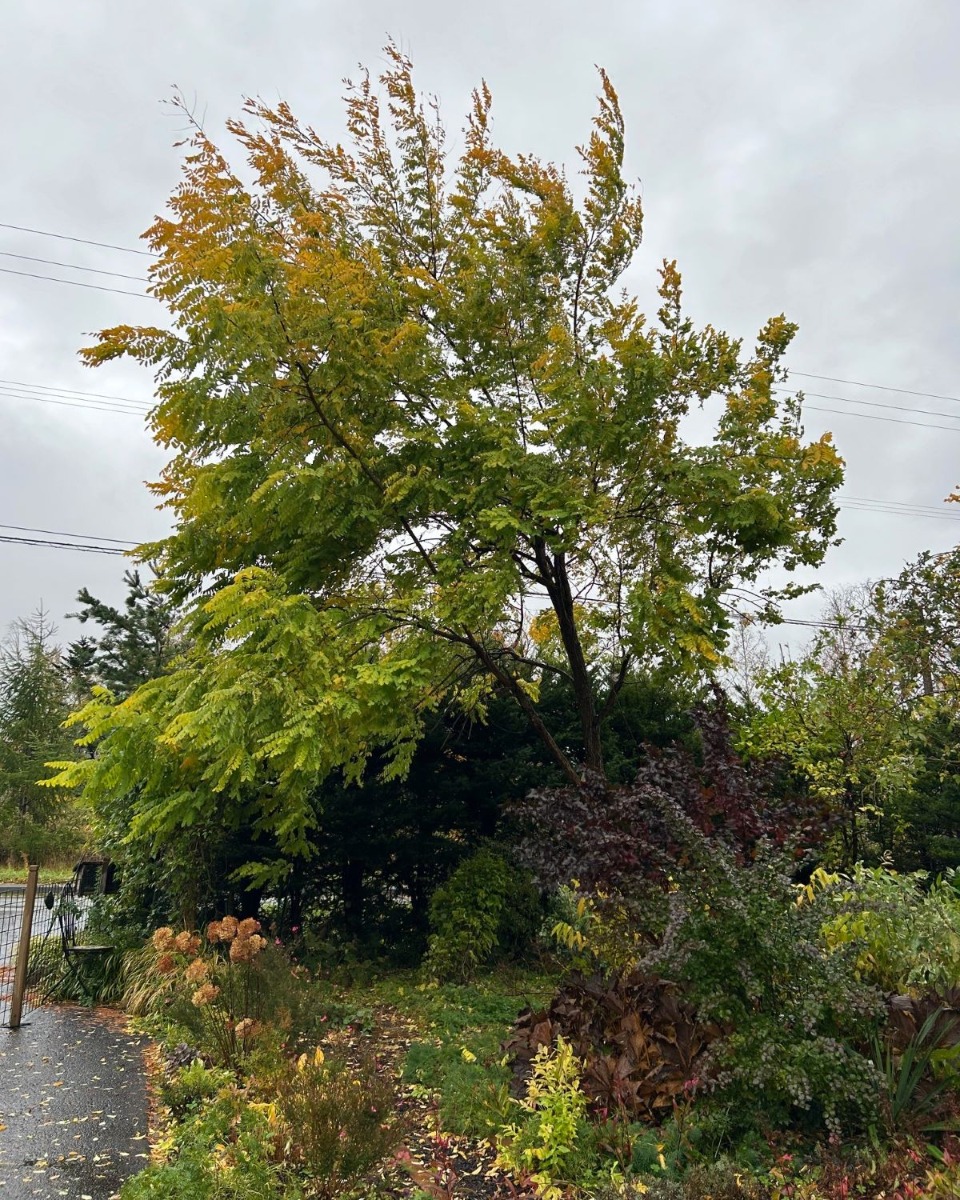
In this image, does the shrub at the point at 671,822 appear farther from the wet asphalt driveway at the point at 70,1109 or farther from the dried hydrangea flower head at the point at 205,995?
the wet asphalt driveway at the point at 70,1109

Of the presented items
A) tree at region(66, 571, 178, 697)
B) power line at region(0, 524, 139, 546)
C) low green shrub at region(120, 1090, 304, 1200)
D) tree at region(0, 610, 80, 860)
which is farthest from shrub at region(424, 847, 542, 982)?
tree at region(0, 610, 80, 860)

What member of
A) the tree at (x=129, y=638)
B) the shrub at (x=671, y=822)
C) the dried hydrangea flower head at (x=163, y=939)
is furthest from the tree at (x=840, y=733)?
the tree at (x=129, y=638)

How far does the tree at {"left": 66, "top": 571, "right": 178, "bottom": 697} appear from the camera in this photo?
985 centimetres

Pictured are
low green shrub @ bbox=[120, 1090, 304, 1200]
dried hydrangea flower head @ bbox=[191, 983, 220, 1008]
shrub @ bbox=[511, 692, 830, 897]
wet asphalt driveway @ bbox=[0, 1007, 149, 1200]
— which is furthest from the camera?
dried hydrangea flower head @ bbox=[191, 983, 220, 1008]

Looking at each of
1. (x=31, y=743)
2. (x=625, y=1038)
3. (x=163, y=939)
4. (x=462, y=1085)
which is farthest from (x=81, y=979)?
(x=31, y=743)

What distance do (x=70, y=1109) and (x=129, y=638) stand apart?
675cm

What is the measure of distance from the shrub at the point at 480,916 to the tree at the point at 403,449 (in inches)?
59.6

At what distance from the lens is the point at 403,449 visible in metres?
6.45

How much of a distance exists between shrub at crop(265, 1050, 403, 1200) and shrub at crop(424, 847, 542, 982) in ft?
12.2

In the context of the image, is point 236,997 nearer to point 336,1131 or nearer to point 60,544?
point 336,1131

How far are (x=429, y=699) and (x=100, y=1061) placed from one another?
11.6ft

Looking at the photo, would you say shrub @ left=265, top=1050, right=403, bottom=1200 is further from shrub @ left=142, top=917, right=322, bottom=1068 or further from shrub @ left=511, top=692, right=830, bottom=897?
shrub @ left=511, top=692, right=830, bottom=897

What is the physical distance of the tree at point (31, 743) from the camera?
18.5 m

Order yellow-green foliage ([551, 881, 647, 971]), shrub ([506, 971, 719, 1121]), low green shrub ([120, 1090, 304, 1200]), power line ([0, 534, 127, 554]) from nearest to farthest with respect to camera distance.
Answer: low green shrub ([120, 1090, 304, 1200]) < shrub ([506, 971, 719, 1121]) < yellow-green foliage ([551, 881, 647, 971]) < power line ([0, 534, 127, 554])
